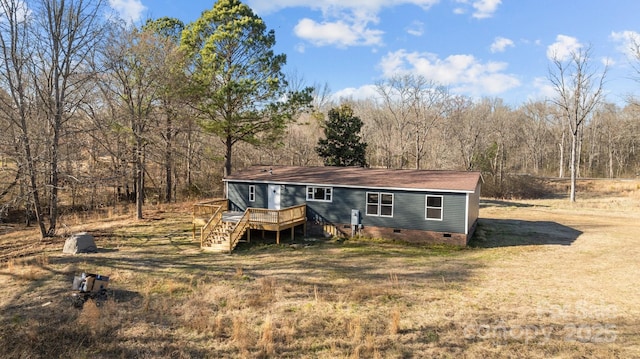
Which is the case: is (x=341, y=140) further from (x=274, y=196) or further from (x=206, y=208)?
(x=206, y=208)

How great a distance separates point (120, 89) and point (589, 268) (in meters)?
27.3

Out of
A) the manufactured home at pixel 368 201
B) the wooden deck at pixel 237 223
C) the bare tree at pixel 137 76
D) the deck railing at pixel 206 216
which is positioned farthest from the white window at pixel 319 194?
the bare tree at pixel 137 76

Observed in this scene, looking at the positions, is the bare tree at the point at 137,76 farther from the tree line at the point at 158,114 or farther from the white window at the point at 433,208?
the white window at the point at 433,208

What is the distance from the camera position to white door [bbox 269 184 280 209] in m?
20.9

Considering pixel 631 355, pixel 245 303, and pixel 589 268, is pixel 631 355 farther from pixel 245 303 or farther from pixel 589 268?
pixel 245 303

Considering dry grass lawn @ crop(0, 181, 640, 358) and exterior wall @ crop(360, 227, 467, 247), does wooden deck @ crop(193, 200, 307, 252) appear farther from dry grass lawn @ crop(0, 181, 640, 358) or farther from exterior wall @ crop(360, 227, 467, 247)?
exterior wall @ crop(360, 227, 467, 247)

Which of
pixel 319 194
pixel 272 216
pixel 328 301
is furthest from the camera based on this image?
pixel 319 194

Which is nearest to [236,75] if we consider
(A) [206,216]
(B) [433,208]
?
(A) [206,216]

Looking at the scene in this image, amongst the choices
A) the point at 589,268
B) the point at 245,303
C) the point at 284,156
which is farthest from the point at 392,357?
the point at 284,156

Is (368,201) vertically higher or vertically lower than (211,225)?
higher

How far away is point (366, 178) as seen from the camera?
794 inches

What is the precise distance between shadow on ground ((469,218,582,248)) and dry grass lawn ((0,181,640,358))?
25 centimetres

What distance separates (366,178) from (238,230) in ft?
24.4

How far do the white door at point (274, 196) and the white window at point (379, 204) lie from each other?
5274 millimetres
